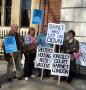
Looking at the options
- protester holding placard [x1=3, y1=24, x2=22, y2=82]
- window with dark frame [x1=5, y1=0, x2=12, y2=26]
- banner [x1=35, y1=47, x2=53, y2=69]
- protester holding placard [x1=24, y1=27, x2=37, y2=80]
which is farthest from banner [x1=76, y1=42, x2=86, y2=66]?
window with dark frame [x1=5, y1=0, x2=12, y2=26]

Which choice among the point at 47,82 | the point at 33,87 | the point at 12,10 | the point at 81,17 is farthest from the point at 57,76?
the point at 12,10

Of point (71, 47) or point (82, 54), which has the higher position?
point (71, 47)

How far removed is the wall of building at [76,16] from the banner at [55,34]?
202 centimetres

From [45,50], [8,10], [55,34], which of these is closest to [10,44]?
[45,50]

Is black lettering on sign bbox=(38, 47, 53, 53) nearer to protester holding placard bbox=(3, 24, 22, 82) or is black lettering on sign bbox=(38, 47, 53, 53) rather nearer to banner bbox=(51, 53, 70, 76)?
banner bbox=(51, 53, 70, 76)

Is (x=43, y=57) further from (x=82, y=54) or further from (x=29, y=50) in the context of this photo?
(x=82, y=54)

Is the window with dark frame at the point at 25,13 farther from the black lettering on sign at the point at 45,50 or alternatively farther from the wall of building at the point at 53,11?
the black lettering on sign at the point at 45,50

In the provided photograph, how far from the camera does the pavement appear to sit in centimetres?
1212

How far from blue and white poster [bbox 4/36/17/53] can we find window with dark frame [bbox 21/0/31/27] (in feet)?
19.0

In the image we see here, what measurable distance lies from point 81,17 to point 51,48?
240 cm

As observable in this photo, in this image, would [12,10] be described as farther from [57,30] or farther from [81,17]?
[57,30]

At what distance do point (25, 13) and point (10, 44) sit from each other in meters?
6.01

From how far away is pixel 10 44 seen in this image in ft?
41.1

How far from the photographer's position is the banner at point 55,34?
1291 cm
